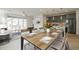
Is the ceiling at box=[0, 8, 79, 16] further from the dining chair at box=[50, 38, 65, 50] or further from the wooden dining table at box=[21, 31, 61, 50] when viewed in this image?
the dining chair at box=[50, 38, 65, 50]

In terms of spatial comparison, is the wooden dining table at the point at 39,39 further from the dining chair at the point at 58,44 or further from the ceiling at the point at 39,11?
the ceiling at the point at 39,11

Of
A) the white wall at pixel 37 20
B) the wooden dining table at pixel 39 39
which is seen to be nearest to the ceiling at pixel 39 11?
the white wall at pixel 37 20

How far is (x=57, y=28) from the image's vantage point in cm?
237

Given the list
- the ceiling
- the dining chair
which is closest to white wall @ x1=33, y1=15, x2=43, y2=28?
the ceiling

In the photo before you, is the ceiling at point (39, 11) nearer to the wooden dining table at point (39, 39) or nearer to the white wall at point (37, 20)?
the white wall at point (37, 20)

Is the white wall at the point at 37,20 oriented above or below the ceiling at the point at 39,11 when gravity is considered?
below

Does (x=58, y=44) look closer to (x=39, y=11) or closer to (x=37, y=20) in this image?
(x=37, y=20)

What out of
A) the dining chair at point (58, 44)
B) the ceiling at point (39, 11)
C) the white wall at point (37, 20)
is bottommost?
the dining chair at point (58, 44)

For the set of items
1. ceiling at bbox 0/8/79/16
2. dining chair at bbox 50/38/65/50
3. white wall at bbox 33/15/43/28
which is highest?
ceiling at bbox 0/8/79/16

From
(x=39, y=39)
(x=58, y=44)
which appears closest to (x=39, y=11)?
(x=39, y=39)

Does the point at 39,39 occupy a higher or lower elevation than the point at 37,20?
lower
